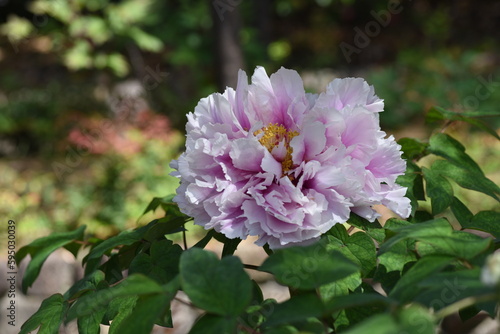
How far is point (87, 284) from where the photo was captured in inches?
34.6

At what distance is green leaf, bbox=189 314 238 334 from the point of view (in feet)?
1.96

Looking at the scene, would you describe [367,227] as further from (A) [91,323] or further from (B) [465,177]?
(A) [91,323]

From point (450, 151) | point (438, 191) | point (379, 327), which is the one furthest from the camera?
point (450, 151)

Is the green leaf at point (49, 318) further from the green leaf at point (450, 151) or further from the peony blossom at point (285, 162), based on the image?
the green leaf at point (450, 151)

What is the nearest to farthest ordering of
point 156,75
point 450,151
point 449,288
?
point 449,288 → point 450,151 → point 156,75

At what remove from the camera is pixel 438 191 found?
3.13 feet

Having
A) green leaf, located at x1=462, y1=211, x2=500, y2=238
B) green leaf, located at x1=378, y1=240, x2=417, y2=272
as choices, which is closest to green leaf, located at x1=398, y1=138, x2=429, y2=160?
green leaf, located at x1=462, y1=211, x2=500, y2=238

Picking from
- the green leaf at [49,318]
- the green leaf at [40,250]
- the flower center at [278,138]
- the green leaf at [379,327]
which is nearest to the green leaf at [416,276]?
the green leaf at [379,327]

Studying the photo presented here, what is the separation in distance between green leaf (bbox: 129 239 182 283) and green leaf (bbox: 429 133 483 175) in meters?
0.52

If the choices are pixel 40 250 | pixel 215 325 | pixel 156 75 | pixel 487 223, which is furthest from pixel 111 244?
pixel 156 75

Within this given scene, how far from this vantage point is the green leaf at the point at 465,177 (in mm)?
983

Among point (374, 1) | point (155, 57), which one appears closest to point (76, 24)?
point (155, 57)

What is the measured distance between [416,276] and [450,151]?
49 cm

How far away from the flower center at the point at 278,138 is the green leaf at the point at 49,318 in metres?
0.39
